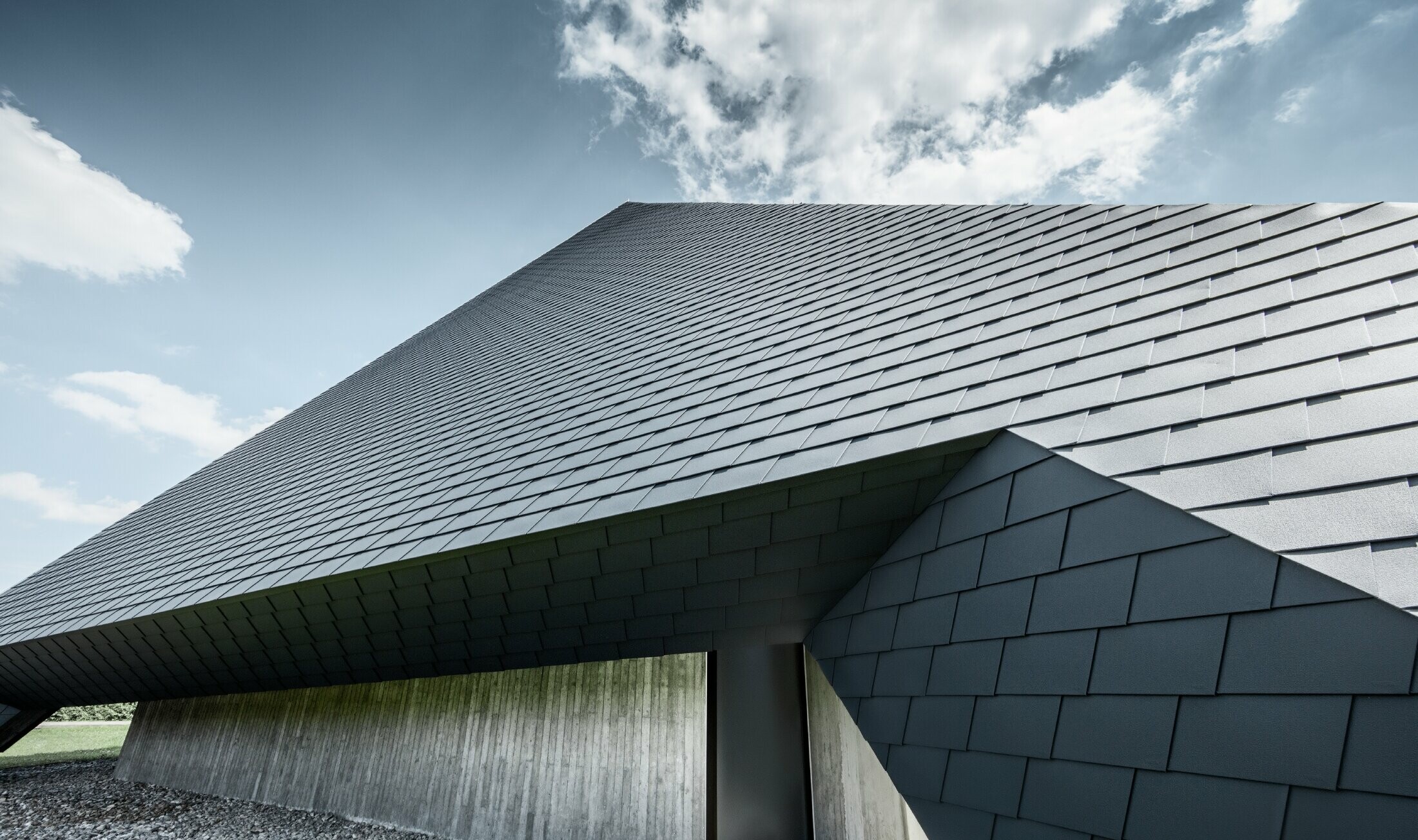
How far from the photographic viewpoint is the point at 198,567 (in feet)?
23.9

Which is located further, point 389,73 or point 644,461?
point 389,73

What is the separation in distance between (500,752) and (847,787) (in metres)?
3.64

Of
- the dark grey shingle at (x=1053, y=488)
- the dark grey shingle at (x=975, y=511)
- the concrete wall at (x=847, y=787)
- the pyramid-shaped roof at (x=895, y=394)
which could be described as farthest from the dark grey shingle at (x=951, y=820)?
the pyramid-shaped roof at (x=895, y=394)

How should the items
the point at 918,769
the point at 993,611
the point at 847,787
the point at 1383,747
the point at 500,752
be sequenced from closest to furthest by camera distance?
the point at 1383,747 → the point at 993,611 → the point at 918,769 → the point at 847,787 → the point at 500,752

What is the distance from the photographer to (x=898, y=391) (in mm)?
3969

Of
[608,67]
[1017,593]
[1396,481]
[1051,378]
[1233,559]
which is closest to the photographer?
[1396,481]

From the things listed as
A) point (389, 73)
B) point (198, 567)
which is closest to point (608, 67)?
point (389, 73)

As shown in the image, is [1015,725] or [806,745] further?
[806,745]

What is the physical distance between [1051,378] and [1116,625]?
1428 mm

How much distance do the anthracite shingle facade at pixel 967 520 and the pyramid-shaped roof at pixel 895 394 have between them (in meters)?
0.02

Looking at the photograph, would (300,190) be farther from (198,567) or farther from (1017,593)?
(1017,593)

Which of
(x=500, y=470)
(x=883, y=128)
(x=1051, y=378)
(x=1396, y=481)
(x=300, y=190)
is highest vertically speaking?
(x=883, y=128)

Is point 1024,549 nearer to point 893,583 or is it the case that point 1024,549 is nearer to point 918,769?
point 893,583

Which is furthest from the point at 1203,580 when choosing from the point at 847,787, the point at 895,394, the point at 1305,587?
the point at 847,787
